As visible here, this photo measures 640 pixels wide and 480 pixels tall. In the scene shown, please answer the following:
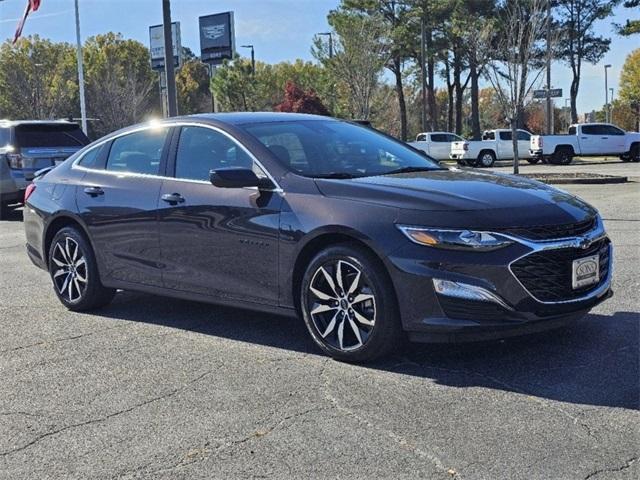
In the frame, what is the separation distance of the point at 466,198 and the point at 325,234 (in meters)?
0.89

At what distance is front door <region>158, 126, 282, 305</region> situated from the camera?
197 inches

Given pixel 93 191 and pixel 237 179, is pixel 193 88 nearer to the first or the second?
pixel 93 191

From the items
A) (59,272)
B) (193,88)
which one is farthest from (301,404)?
(193,88)

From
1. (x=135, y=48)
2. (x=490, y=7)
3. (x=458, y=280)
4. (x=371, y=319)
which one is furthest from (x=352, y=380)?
(x=135, y=48)

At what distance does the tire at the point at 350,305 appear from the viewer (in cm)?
446

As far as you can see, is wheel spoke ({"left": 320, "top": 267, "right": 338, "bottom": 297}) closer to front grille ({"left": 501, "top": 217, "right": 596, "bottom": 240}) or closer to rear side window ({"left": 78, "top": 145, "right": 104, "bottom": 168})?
front grille ({"left": 501, "top": 217, "right": 596, "bottom": 240})

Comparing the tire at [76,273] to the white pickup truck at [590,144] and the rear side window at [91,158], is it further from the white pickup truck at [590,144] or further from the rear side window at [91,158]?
the white pickup truck at [590,144]

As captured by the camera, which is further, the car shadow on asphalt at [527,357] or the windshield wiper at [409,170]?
the windshield wiper at [409,170]

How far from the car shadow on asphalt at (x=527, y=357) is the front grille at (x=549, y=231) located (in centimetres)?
77

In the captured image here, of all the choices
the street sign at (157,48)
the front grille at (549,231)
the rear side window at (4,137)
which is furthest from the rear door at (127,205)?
the street sign at (157,48)

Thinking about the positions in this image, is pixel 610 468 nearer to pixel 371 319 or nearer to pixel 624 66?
pixel 371 319

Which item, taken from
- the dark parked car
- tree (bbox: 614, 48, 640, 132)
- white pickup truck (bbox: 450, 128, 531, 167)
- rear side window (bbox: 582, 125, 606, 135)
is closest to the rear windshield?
the dark parked car

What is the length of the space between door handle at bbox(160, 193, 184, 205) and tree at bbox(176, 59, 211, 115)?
71.6 m

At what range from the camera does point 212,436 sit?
3.67m
